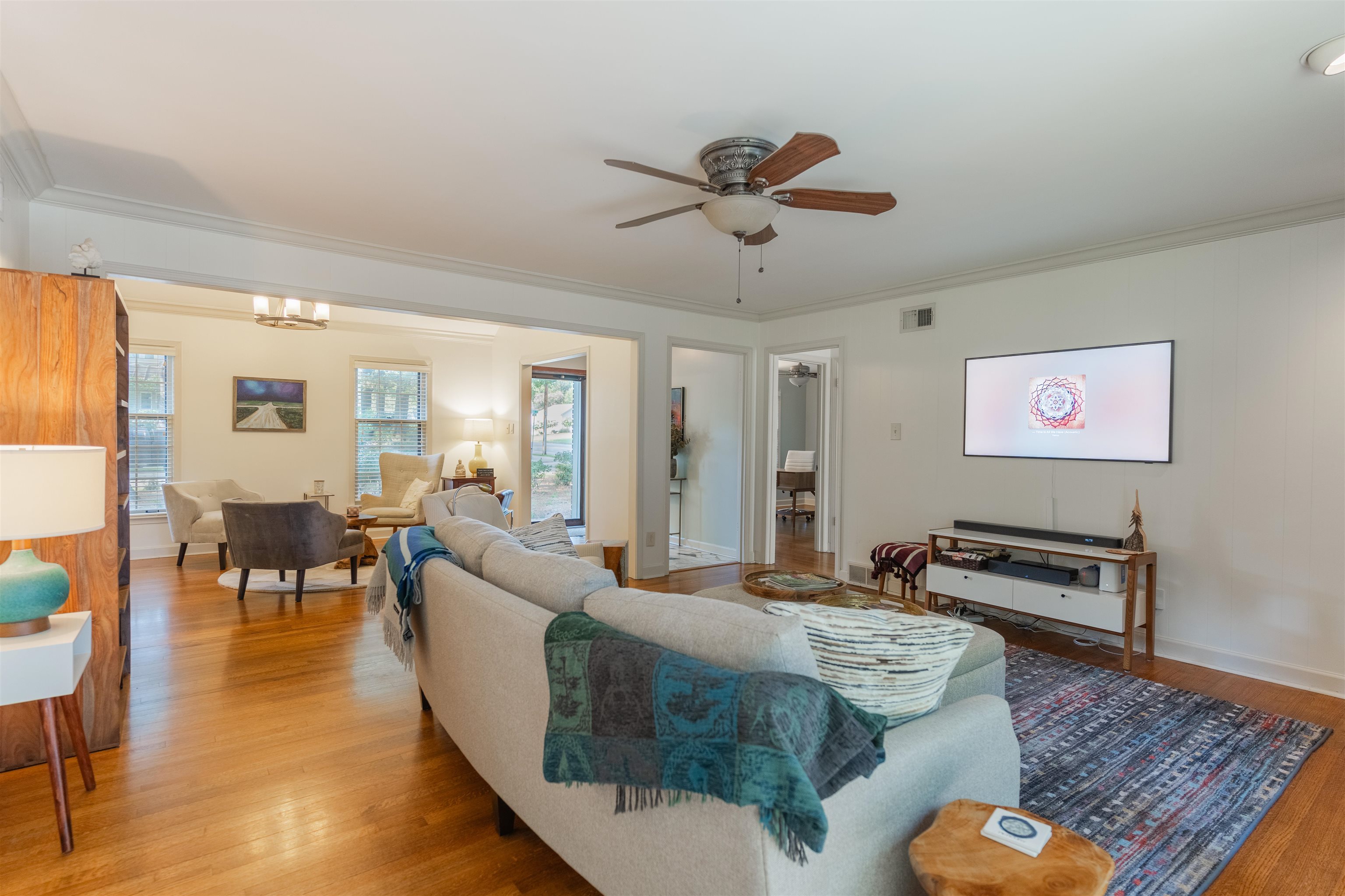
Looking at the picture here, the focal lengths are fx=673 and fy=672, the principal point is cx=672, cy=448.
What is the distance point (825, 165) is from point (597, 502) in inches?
183

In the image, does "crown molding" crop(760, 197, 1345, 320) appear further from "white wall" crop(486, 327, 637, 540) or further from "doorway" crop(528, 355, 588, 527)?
"doorway" crop(528, 355, 588, 527)

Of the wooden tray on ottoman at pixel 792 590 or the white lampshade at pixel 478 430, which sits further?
the white lampshade at pixel 478 430

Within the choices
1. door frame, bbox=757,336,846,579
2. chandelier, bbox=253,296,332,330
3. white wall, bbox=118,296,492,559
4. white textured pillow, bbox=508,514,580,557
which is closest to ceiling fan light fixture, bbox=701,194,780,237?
white textured pillow, bbox=508,514,580,557

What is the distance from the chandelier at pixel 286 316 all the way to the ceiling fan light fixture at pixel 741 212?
401 cm

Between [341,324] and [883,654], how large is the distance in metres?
7.53

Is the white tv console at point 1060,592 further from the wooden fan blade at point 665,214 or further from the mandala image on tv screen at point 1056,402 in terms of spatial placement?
the wooden fan blade at point 665,214

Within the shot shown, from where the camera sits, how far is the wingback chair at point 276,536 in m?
4.84

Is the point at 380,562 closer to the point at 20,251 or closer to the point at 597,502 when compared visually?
the point at 20,251

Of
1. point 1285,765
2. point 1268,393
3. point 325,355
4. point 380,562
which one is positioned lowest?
point 1285,765

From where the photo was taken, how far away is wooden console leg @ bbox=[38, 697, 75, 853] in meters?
1.99

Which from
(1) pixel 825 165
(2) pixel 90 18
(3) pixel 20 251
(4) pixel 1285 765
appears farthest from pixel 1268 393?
(3) pixel 20 251

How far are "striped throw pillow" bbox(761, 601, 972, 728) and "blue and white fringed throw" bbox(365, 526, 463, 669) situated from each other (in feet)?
5.15

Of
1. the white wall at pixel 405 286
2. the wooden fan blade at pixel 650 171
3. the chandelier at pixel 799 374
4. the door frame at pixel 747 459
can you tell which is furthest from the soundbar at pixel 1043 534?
the chandelier at pixel 799 374

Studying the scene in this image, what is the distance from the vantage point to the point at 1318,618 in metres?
3.40
